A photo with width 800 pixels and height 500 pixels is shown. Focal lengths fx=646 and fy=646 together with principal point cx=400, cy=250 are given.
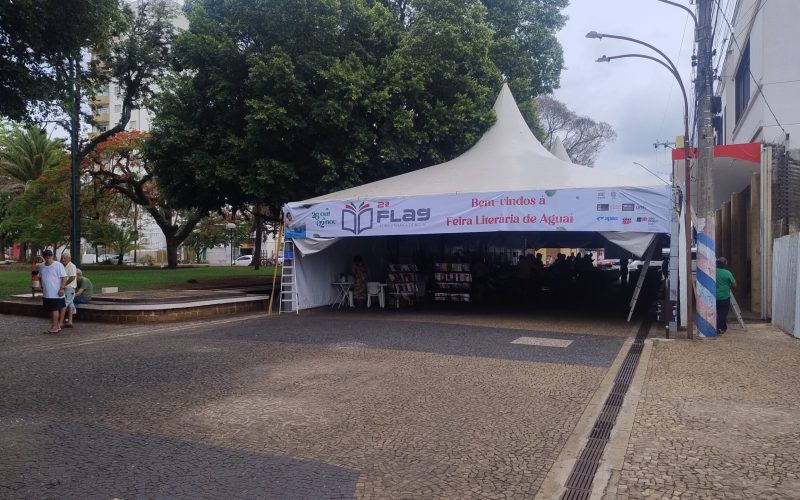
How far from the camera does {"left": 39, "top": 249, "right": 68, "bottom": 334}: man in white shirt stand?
1216 cm

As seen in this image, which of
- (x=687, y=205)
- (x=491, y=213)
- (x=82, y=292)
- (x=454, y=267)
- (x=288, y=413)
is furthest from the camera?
(x=454, y=267)

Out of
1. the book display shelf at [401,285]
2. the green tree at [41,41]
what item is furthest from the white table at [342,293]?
the green tree at [41,41]

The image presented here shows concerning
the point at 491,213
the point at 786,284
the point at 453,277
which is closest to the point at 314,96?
the point at 453,277

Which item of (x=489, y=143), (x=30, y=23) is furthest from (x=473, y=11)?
A: (x=30, y=23)

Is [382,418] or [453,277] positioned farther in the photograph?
[453,277]

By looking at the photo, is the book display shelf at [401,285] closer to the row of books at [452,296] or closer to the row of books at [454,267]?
the row of books at [454,267]

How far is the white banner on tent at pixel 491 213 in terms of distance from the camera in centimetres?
1314

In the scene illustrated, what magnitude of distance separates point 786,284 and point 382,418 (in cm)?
1019

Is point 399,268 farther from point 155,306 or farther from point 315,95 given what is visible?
point 155,306

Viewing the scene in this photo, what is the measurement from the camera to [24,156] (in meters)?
42.3

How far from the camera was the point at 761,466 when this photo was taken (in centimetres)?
491

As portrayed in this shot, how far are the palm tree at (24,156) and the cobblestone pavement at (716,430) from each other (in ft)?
140

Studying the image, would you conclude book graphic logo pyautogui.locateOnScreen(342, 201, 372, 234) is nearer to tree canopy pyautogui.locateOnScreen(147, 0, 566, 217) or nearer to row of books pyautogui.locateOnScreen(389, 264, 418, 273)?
tree canopy pyautogui.locateOnScreen(147, 0, 566, 217)

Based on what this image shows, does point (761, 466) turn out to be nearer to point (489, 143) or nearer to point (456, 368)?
point (456, 368)
